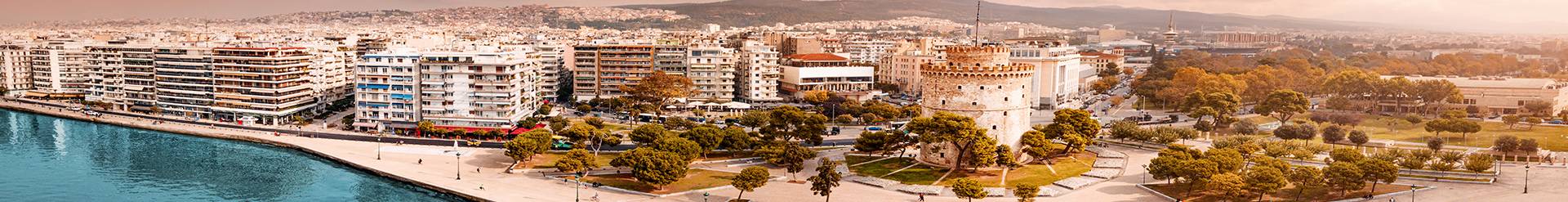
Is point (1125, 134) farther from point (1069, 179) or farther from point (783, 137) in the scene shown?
point (783, 137)

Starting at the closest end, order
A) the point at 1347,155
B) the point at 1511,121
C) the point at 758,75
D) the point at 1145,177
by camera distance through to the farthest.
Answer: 1. the point at 1347,155
2. the point at 1145,177
3. the point at 1511,121
4. the point at 758,75

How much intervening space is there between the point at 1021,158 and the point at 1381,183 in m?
13.3

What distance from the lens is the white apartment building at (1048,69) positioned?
77.4m

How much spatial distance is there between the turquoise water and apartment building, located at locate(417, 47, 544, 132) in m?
7.57

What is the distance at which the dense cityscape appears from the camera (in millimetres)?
40375

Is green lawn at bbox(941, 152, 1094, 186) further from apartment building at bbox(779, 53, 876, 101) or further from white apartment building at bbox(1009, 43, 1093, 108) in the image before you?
apartment building at bbox(779, 53, 876, 101)

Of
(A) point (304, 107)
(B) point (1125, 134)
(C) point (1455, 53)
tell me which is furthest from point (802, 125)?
(C) point (1455, 53)

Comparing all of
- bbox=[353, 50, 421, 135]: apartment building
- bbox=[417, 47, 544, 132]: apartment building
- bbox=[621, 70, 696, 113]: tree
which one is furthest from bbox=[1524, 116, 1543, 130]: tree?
bbox=[353, 50, 421, 135]: apartment building

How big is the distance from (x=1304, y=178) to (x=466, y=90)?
42197 mm

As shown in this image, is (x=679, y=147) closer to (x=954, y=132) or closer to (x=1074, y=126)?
(x=954, y=132)

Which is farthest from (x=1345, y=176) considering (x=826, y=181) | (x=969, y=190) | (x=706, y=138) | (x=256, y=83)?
(x=256, y=83)

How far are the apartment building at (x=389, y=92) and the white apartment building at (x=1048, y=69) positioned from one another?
40371mm

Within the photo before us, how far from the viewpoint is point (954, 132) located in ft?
136

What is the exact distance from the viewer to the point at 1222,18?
4840 inches
